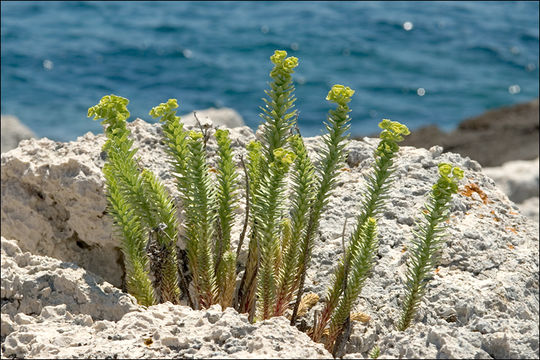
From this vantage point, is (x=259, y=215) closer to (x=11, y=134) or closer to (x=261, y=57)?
(x=11, y=134)

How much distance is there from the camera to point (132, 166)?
3604 millimetres

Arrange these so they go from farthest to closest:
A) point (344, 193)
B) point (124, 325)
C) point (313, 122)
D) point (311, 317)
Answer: point (313, 122) → point (344, 193) → point (311, 317) → point (124, 325)

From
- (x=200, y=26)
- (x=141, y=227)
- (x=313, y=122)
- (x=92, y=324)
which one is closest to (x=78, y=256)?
(x=141, y=227)

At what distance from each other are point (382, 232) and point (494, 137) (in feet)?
36.3

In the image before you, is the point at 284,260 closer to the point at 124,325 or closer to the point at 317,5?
the point at 124,325

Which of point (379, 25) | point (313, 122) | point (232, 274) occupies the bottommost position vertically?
point (232, 274)

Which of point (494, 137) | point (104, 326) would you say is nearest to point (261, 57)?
point (494, 137)

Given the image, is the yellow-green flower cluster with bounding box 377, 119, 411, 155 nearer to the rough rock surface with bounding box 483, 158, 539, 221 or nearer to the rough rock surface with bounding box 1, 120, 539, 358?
the rough rock surface with bounding box 1, 120, 539, 358

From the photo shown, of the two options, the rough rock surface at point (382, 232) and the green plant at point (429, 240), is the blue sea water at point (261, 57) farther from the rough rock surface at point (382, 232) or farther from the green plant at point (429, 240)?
the green plant at point (429, 240)

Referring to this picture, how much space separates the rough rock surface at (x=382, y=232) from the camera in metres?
3.65

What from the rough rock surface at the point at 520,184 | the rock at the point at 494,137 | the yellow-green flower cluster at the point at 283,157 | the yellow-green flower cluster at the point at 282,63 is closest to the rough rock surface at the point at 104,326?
the yellow-green flower cluster at the point at 283,157

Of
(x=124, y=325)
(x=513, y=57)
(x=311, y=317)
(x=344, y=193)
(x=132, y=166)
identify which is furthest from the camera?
(x=513, y=57)

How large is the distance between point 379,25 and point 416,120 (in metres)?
4.30

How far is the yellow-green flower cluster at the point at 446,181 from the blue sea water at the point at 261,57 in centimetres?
1313
